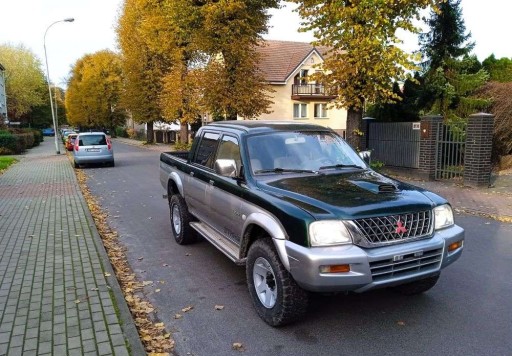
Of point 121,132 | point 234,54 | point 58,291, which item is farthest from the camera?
point 121,132

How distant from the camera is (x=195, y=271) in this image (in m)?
5.55

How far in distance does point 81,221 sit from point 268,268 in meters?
5.69

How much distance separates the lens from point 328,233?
3.47 metres

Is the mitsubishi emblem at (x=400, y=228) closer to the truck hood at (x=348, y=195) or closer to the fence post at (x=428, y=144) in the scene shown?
the truck hood at (x=348, y=195)

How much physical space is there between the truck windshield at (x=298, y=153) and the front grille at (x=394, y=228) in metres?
1.30

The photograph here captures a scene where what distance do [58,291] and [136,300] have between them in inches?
36.3

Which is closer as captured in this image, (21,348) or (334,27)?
(21,348)

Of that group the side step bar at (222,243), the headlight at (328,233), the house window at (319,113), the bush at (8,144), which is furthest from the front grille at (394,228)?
the house window at (319,113)

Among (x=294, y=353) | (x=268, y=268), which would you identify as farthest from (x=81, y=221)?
(x=294, y=353)

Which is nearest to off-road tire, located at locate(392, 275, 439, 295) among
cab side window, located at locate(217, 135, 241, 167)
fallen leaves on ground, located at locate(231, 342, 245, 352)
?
fallen leaves on ground, located at locate(231, 342, 245, 352)

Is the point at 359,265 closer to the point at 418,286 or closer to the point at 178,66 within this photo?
the point at 418,286

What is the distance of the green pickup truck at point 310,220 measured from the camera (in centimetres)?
345

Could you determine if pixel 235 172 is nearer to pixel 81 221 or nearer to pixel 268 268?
pixel 268 268

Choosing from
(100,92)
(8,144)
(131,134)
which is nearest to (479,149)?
(8,144)
